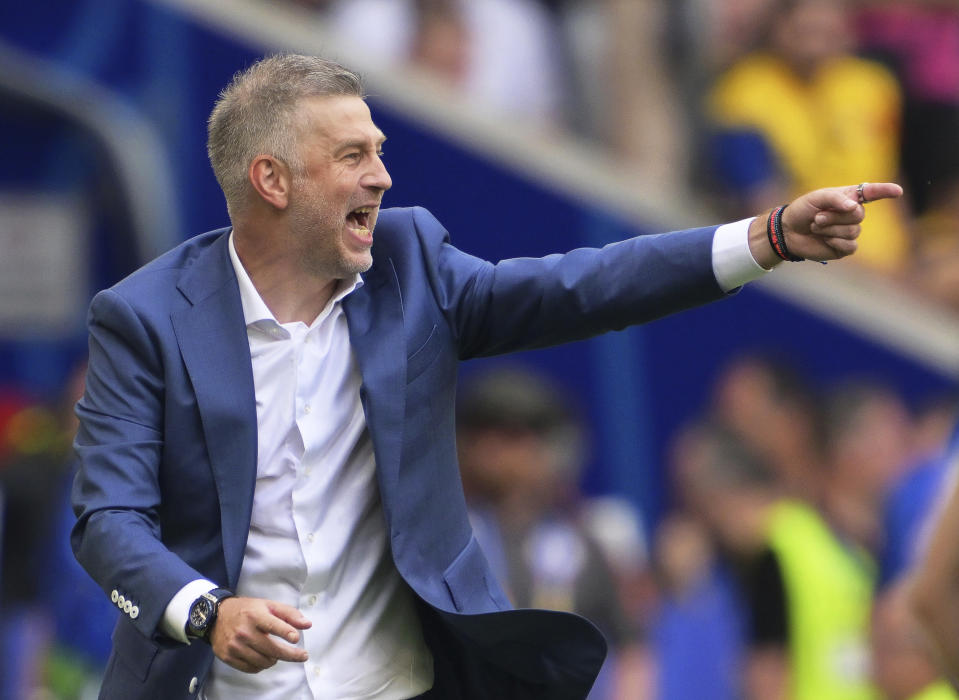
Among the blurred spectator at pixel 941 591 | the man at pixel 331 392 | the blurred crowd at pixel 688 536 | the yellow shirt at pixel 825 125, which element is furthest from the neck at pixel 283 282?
the yellow shirt at pixel 825 125

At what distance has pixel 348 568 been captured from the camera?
3189 millimetres

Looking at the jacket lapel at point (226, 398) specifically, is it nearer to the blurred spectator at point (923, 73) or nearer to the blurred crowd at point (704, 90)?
the blurred crowd at point (704, 90)

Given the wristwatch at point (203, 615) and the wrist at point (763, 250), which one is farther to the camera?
the wrist at point (763, 250)

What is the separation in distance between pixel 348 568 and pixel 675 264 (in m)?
0.79

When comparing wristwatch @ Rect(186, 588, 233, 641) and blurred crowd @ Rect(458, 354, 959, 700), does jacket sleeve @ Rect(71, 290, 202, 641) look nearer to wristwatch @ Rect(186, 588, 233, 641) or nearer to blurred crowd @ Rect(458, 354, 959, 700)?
wristwatch @ Rect(186, 588, 233, 641)

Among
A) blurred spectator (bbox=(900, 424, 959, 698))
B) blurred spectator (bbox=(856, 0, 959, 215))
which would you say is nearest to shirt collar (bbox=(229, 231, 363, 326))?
blurred spectator (bbox=(900, 424, 959, 698))

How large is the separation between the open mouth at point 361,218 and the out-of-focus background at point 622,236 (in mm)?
3265

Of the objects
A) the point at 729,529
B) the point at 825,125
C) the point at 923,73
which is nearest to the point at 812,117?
the point at 825,125

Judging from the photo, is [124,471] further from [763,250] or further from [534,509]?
[534,509]

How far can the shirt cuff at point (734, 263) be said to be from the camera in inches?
123

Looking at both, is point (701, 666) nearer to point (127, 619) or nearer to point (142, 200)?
point (142, 200)

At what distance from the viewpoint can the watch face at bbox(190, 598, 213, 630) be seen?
287 centimetres

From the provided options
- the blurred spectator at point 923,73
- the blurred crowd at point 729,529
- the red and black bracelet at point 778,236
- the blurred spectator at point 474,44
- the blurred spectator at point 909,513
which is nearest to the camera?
the red and black bracelet at point 778,236

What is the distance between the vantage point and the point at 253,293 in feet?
10.6
